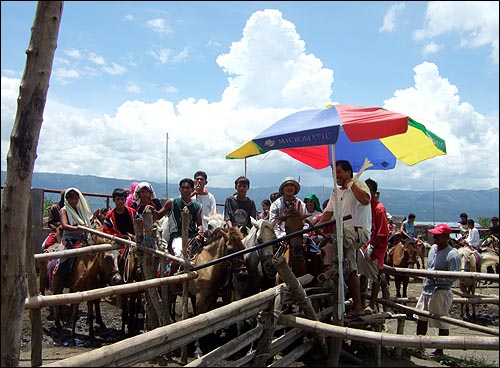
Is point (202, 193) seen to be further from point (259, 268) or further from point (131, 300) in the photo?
point (259, 268)

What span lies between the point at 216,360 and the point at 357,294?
2118 mm

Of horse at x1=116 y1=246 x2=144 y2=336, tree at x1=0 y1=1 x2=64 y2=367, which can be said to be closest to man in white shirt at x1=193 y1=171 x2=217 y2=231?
horse at x1=116 y1=246 x2=144 y2=336

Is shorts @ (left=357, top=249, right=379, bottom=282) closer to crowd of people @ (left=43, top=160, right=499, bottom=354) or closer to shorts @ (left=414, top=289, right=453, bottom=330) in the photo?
crowd of people @ (left=43, top=160, right=499, bottom=354)

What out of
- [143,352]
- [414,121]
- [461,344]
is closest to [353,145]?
[414,121]

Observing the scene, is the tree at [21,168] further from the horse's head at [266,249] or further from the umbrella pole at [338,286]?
the horse's head at [266,249]

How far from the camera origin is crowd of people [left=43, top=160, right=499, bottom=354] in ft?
17.5

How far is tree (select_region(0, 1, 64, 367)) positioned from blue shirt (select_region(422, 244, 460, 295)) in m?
5.62

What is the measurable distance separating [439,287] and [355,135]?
338cm

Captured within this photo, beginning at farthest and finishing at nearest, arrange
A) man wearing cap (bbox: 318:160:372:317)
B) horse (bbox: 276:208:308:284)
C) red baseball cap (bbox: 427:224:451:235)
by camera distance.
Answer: red baseball cap (bbox: 427:224:451:235) → horse (bbox: 276:208:308:284) → man wearing cap (bbox: 318:160:372:317)

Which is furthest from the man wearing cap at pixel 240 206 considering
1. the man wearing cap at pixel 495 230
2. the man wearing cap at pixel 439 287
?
the man wearing cap at pixel 495 230

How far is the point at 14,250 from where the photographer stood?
3.02 m

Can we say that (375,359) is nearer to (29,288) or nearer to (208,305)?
(208,305)

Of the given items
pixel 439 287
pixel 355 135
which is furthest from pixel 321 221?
pixel 439 287

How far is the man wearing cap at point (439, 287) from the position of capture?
6.63 m
